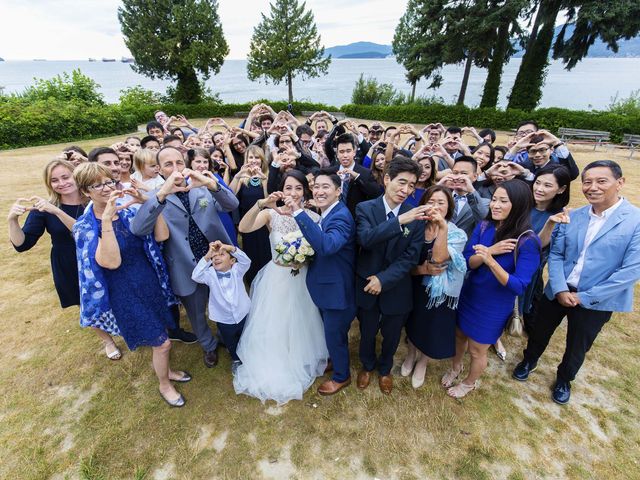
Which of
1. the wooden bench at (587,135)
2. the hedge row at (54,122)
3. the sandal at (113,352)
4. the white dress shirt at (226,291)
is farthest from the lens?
the hedge row at (54,122)

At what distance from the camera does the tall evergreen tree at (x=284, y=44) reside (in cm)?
3231

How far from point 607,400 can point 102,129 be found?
26.4 metres

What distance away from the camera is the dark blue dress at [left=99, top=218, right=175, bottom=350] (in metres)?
2.81

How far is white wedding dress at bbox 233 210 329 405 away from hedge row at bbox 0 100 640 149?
71.0ft

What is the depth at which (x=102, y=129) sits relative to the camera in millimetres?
20984

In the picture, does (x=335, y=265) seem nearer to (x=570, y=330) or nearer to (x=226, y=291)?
(x=226, y=291)

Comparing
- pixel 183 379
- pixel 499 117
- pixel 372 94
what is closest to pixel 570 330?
pixel 183 379

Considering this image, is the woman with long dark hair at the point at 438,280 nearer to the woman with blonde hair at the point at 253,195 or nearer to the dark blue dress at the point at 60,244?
the woman with blonde hair at the point at 253,195

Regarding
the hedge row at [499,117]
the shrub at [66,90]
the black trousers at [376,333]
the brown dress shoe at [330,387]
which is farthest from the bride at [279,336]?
the shrub at [66,90]

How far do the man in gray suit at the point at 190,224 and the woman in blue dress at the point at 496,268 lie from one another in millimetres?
2643

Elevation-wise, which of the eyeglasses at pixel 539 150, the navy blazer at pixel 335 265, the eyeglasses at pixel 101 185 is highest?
the eyeglasses at pixel 539 150

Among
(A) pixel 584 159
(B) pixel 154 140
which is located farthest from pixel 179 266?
(A) pixel 584 159

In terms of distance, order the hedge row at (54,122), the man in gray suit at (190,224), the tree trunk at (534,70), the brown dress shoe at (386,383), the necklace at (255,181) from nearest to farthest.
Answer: the man in gray suit at (190,224) < the brown dress shoe at (386,383) < the necklace at (255,181) < the hedge row at (54,122) < the tree trunk at (534,70)

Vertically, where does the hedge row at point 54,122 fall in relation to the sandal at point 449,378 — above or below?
above
